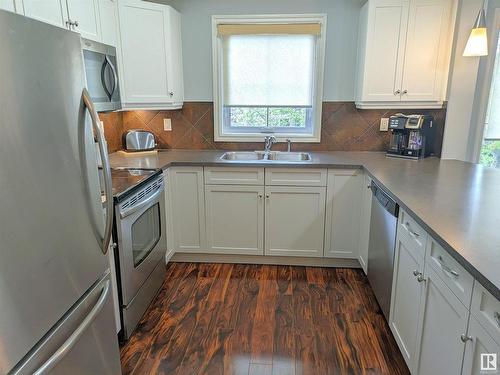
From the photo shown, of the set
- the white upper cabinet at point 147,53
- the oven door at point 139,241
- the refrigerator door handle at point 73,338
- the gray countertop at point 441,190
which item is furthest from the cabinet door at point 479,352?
the white upper cabinet at point 147,53

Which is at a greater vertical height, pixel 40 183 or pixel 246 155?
pixel 40 183

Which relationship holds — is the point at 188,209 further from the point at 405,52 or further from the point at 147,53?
the point at 405,52

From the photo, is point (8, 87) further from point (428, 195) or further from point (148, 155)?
point (148, 155)

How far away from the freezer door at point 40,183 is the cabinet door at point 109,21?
5.04 feet

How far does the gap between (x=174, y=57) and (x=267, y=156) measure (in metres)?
1.21

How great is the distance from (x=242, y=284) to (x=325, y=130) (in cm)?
165

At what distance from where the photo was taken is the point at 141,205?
2.25m

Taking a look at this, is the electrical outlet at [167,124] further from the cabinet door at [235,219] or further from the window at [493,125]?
the window at [493,125]

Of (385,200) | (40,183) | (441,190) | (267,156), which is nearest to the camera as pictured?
(40,183)

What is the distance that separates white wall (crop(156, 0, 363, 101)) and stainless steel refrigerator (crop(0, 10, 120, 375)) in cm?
213

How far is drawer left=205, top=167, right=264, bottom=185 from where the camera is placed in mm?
2934

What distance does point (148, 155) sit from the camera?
10.6ft

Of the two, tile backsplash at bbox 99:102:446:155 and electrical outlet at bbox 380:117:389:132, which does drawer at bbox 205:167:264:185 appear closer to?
tile backsplash at bbox 99:102:446:155

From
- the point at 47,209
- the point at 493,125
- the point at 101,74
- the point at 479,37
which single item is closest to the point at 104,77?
the point at 101,74
